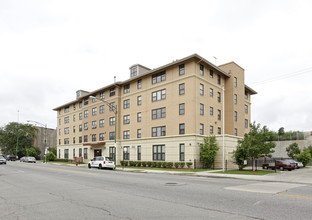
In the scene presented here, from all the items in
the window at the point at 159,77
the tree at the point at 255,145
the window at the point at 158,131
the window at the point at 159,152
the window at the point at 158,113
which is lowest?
the window at the point at 159,152

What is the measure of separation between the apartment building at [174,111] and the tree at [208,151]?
0.87m

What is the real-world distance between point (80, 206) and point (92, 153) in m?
43.0

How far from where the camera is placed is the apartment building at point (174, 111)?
32.4 metres

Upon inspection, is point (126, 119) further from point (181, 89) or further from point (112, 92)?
point (181, 89)

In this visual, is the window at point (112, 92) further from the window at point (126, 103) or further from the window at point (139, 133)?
the window at point (139, 133)

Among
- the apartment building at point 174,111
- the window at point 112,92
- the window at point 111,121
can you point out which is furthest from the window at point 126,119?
the window at point 112,92

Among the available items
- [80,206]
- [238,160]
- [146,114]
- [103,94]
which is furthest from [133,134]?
[80,206]

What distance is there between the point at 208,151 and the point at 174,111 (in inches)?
279

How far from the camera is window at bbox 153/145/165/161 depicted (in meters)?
34.9

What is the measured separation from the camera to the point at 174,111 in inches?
1340

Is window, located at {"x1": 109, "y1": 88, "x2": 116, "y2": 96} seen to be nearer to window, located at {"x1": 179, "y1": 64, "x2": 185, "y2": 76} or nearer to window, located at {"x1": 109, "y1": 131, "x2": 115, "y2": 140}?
window, located at {"x1": 109, "y1": 131, "x2": 115, "y2": 140}

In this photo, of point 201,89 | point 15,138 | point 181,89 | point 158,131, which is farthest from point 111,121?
point 15,138

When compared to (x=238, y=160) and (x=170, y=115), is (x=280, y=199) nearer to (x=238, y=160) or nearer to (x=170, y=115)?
(x=238, y=160)

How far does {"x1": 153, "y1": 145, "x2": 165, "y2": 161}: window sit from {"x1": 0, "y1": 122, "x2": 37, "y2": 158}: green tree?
6719cm
